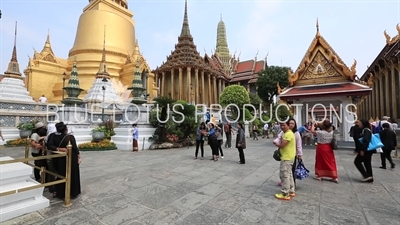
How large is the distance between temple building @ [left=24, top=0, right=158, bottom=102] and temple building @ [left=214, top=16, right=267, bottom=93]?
72.1 ft

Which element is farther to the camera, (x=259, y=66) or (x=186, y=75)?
(x=259, y=66)

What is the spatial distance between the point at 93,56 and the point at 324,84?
2342cm

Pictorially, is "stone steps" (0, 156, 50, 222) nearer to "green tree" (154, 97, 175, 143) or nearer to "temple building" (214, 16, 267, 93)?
"green tree" (154, 97, 175, 143)

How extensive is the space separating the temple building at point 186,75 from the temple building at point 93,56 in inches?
275

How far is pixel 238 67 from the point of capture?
46656 mm

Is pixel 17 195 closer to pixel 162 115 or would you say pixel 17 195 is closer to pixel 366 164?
pixel 366 164

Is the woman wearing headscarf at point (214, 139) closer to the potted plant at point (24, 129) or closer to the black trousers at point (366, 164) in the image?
the black trousers at point (366, 164)

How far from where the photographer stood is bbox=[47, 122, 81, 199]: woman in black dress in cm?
374

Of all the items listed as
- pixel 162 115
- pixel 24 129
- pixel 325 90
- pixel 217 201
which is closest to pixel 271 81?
pixel 325 90

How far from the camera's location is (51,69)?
22828mm

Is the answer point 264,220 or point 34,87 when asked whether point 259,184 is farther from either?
point 34,87

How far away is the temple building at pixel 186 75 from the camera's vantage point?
33.3 meters

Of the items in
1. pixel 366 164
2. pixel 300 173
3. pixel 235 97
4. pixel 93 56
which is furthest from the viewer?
pixel 235 97

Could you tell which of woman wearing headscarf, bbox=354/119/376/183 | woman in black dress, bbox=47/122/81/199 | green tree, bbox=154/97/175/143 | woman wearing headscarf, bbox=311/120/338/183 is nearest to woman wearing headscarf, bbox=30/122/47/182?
woman in black dress, bbox=47/122/81/199
